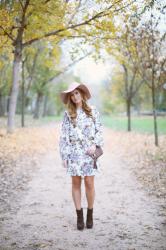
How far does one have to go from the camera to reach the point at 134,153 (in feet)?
46.6

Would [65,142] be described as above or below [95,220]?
above

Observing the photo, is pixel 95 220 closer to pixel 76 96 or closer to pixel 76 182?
pixel 76 182

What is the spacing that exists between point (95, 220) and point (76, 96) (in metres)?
2.05

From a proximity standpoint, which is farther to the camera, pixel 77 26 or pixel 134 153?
pixel 77 26

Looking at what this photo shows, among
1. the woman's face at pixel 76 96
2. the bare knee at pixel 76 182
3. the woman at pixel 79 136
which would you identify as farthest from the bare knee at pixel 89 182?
the woman's face at pixel 76 96

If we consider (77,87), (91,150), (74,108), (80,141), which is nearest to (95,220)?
(91,150)

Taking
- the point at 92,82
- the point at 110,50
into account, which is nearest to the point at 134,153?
the point at 110,50

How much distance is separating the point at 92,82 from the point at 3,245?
346ft

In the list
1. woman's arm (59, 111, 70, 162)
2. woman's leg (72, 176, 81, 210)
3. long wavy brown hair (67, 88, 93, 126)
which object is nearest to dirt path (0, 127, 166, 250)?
woman's leg (72, 176, 81, 210)

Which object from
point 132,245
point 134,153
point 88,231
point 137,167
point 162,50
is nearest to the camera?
point 132,245

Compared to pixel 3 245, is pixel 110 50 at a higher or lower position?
higher

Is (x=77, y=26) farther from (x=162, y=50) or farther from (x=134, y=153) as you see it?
(x=134, y=153)

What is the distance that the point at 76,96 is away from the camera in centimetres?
573

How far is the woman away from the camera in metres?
5.71
